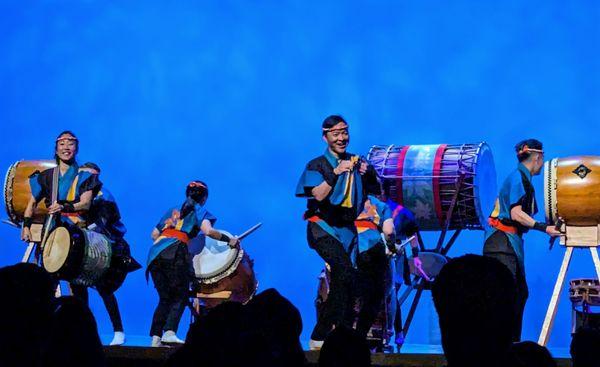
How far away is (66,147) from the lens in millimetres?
5992

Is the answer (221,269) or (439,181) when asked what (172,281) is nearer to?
(221,269)

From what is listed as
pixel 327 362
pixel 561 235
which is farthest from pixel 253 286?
pixel 327 362

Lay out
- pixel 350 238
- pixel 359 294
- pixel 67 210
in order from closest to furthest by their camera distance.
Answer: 1. pixel 350 238
2. pixel 359 294
3. pixel 67 210

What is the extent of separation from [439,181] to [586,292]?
171 cm

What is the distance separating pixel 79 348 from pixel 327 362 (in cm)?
55

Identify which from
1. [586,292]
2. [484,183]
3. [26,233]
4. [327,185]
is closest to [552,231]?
[586,292]

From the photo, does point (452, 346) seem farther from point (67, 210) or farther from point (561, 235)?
point (67, 210)

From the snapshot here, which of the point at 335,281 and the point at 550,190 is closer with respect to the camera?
the point at 335,281

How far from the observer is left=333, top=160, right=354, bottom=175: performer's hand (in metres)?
4.71

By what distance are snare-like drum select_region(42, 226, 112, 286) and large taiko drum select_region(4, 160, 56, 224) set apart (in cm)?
136

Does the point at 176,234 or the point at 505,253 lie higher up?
the point at 176,234

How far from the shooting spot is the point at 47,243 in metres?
5.87

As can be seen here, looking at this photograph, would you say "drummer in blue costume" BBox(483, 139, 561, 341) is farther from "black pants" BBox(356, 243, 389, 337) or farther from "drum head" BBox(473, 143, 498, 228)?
"drum head" BBox(473, 143, 498, 228)

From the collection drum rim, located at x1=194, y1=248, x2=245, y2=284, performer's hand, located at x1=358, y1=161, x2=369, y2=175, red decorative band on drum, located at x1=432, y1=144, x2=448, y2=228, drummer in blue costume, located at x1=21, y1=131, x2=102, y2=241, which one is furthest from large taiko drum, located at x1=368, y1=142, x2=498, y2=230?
performer's hand, located at x1=358, y1=161, x2=369, y2=175
